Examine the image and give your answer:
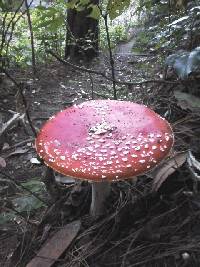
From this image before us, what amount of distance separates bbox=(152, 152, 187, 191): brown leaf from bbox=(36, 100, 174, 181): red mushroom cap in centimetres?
37

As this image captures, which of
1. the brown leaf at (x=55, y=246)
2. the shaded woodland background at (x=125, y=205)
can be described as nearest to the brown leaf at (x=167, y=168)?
the shaded woodland background at (x=125, y=205)

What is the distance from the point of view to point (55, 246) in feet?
8.00

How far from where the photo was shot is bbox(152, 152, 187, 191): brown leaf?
2465 millimetres

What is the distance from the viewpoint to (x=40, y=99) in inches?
195

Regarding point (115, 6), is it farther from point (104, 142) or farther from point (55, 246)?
point (55, 246)

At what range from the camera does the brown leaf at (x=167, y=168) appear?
8.09 feet

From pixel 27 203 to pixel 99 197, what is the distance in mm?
550

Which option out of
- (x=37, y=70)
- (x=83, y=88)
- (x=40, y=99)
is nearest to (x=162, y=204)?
(x=40, y=99)

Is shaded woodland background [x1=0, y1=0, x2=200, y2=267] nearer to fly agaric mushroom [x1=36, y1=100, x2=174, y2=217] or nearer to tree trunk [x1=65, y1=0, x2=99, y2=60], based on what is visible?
fly agaric mushroom [x1=36, y1=100, x2=174, y2=217]

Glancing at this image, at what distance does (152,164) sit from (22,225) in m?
1.22

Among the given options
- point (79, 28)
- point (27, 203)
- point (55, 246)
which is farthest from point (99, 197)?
point (79, 28)

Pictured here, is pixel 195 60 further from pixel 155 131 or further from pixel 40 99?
pixel 40 99

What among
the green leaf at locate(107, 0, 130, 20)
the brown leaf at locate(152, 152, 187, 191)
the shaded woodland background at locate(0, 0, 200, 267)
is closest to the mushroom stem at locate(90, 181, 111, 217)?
the shaded woodland background at locate(0, 0, 200, 267)

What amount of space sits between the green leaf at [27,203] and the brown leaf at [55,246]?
281 millimetres
